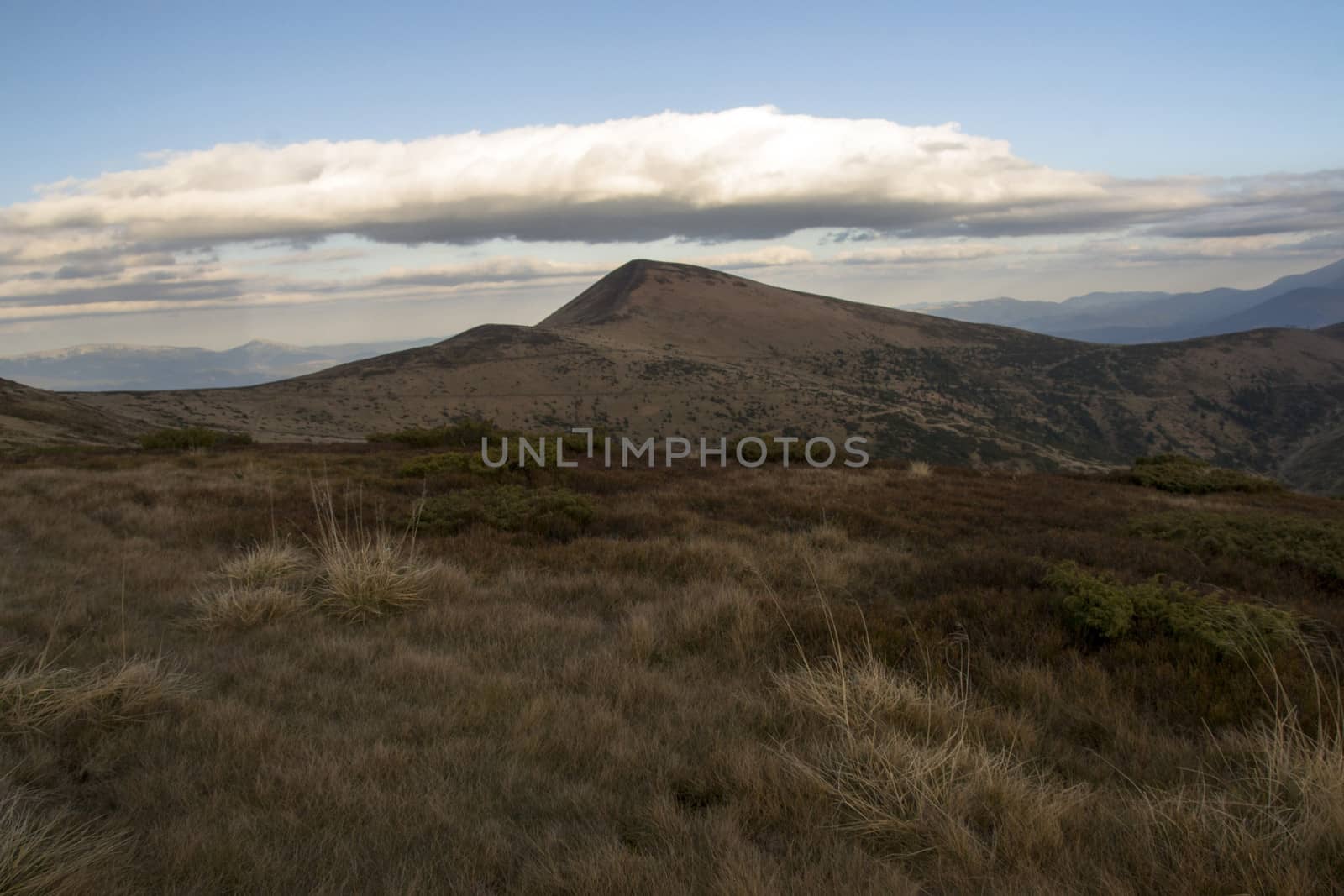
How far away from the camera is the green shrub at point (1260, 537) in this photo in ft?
27.0

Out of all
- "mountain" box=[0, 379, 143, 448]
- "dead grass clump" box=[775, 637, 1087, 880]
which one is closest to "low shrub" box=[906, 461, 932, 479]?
"dead grass clump" box=[775, 637, 1087, 880]

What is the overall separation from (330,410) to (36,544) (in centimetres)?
5827

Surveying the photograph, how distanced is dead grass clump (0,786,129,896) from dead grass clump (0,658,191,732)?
101cm

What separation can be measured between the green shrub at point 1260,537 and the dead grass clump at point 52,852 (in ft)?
34.9

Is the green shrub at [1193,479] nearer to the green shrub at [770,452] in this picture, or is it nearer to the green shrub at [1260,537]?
the green shrub at [1260,537]

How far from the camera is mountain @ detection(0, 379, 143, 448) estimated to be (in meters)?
24.8

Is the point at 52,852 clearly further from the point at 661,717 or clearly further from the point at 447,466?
the point at 447,466

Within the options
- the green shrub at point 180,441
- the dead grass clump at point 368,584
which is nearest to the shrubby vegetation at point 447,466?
the dead grass clump at point 368,584

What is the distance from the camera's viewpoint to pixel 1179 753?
3863 mm

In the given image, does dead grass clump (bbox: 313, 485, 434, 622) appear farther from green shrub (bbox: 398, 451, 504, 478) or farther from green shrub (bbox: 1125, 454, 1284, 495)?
green shrub (bbox: 1125, 454, 1284, 495)

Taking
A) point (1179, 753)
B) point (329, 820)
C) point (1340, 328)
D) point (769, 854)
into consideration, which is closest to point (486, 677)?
point (329, 820)

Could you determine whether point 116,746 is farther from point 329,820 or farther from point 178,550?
point 178,550

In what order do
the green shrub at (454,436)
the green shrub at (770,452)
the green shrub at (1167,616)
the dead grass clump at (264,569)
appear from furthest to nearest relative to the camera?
the green shrub at (770,452) < the green shrub at (454,436) < the dead grass clump at (264,569) < the green shrub at (1167,616)

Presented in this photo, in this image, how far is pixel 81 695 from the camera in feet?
13.0
